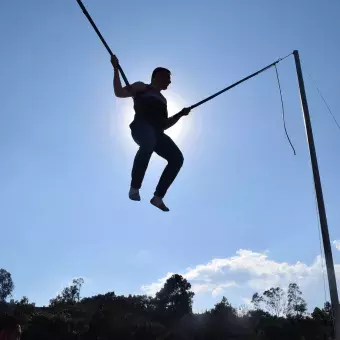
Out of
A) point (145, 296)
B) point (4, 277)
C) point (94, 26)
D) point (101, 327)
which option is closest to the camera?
point (94, 26)

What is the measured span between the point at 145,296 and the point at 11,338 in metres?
76.6

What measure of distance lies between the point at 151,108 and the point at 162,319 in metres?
71.6

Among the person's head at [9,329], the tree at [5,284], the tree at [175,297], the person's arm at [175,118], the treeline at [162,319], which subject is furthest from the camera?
the tree at [5,284]

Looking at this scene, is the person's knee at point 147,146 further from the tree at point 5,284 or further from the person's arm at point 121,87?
the tree at point 5,284

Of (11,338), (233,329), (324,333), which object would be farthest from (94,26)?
(233,329)

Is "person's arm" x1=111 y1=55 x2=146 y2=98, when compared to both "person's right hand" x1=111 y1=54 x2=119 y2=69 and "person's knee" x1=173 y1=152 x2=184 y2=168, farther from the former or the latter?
"person's knee" x1=173 y1=152 x2=184 y2=168

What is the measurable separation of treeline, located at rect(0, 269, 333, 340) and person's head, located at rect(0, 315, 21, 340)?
21421 mm

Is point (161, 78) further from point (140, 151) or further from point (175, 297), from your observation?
point (175, 297)

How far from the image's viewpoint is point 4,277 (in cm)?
11450

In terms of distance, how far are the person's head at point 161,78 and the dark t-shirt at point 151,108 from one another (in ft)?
0.69

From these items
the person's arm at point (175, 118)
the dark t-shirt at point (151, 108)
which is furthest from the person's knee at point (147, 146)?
the person's arm at point (175, 118)

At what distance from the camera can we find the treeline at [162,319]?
42531 mm

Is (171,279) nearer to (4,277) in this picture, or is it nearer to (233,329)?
(233,329)

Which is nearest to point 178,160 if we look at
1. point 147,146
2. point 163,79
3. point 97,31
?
point 147,146
